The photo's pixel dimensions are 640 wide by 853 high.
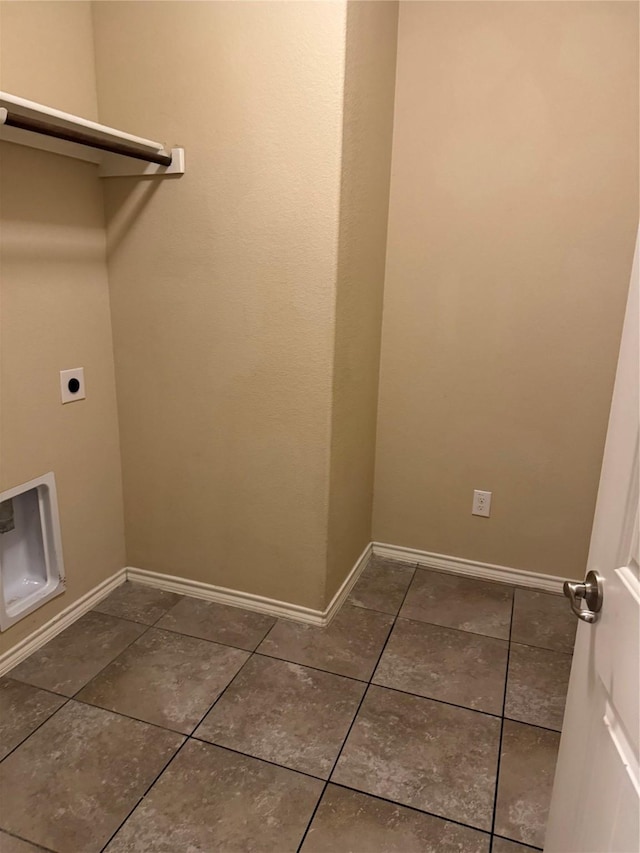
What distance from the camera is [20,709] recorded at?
1.76m

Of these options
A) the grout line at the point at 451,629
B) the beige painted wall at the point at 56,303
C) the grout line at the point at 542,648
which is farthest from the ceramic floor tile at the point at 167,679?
the grout line at the point at 542,648

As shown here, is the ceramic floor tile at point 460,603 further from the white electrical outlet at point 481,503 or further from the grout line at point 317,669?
the grout line at point 317,669

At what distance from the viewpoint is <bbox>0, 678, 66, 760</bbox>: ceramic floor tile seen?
1667mm

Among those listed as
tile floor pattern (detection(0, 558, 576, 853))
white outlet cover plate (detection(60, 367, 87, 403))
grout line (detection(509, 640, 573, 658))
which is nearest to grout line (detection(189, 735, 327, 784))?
tile floor pattern (detection(0, 558, 576, 853))

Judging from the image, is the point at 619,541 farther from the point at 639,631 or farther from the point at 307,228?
the point at 307,228

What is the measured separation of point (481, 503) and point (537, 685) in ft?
2.64

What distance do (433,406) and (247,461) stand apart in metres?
0.86

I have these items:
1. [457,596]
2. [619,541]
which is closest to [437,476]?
[457,596]

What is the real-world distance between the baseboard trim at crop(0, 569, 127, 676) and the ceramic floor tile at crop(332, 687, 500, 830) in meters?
1.15

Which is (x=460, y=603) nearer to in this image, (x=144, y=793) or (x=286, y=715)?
(x=286, y=715)

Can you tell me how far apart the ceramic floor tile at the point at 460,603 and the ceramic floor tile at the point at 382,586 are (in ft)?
0.13

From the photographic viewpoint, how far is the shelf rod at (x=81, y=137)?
1.42 metres

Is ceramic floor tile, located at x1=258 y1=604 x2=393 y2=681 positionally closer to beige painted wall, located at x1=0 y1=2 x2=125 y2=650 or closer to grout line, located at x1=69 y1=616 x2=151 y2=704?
grout line, located at x1=69 y1=616 x2=151 y2=704

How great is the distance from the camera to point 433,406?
2.50m
